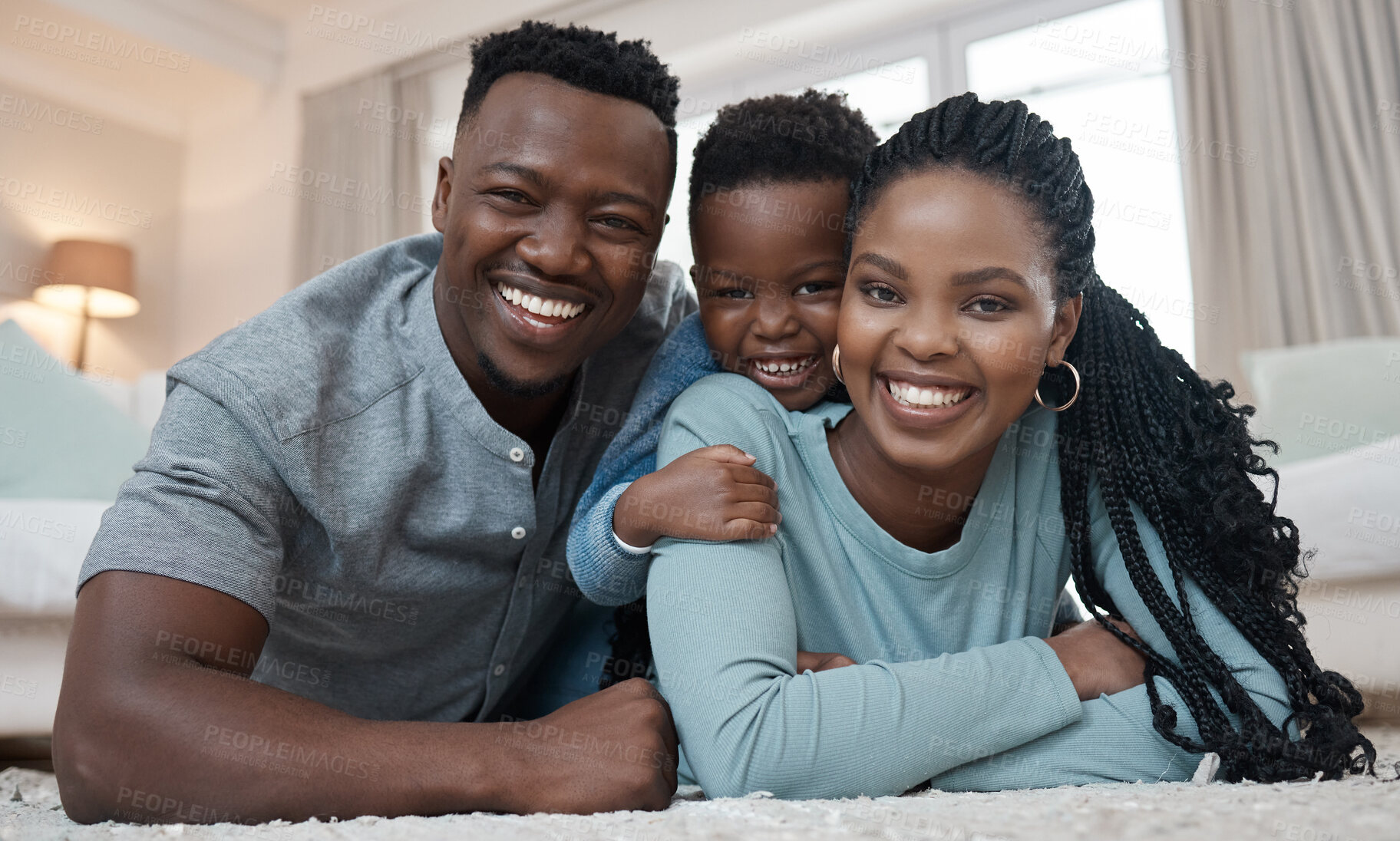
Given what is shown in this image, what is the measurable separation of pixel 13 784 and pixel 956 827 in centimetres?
148

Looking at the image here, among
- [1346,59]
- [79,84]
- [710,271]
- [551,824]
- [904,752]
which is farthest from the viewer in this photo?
[79,84]

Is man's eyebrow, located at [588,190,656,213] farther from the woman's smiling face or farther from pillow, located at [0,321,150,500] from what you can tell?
pillow, located at [0,321,150,500]

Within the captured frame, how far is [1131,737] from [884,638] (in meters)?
0.30

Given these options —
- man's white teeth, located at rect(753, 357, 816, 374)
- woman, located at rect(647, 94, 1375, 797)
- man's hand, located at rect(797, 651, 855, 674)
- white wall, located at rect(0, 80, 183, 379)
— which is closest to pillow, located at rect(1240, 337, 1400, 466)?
woman, located at rect(647, 94, 1375, 797)

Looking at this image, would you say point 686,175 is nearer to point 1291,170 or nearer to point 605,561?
Answer: point 1291,170

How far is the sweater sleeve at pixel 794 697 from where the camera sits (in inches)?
40.6

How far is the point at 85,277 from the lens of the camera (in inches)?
206

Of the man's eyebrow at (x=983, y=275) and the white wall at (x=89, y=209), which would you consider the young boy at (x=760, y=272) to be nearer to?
the man's eyebrow at (x=983, y=275)

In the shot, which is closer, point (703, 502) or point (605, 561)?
point (703, 502)

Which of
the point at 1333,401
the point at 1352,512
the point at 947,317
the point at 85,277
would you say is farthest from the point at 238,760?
the point at 85,277

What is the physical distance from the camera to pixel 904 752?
1039mm

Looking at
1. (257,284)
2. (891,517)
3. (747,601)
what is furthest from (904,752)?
(257,284)

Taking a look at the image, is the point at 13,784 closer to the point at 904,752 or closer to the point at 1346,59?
the point at 904,752

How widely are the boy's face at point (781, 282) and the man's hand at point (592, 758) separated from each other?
57cm
